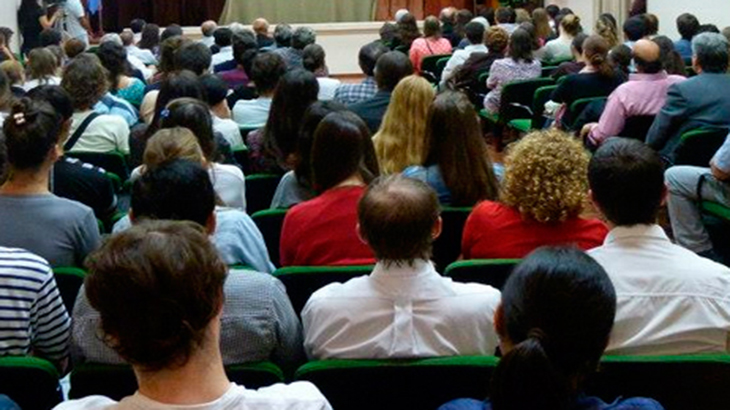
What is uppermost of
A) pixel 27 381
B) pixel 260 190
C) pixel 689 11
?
pixel 27 381

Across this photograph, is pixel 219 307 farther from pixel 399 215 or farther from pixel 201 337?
pixel 399 215

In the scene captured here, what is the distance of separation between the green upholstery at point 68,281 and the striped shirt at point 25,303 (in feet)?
0.98

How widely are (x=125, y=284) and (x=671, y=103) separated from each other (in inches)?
187

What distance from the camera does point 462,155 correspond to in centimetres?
411

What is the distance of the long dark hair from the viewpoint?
13.4 ft

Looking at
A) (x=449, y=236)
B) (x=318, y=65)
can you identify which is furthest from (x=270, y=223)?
(x=318, y=65)

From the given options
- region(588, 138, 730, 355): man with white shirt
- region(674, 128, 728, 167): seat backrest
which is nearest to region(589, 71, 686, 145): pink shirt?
region(674, 128, 728, 167): seat backrest

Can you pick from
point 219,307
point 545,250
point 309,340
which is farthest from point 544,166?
point 219,307

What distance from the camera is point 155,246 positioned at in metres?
1.71

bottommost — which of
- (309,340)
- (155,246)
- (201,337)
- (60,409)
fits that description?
(309,340)

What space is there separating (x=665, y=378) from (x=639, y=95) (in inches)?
171

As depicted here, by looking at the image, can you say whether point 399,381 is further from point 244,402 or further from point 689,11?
point 689,11

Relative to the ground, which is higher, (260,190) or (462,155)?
(462,155)

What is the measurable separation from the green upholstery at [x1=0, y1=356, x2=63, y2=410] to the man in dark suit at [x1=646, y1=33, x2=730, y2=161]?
4.19 meters
